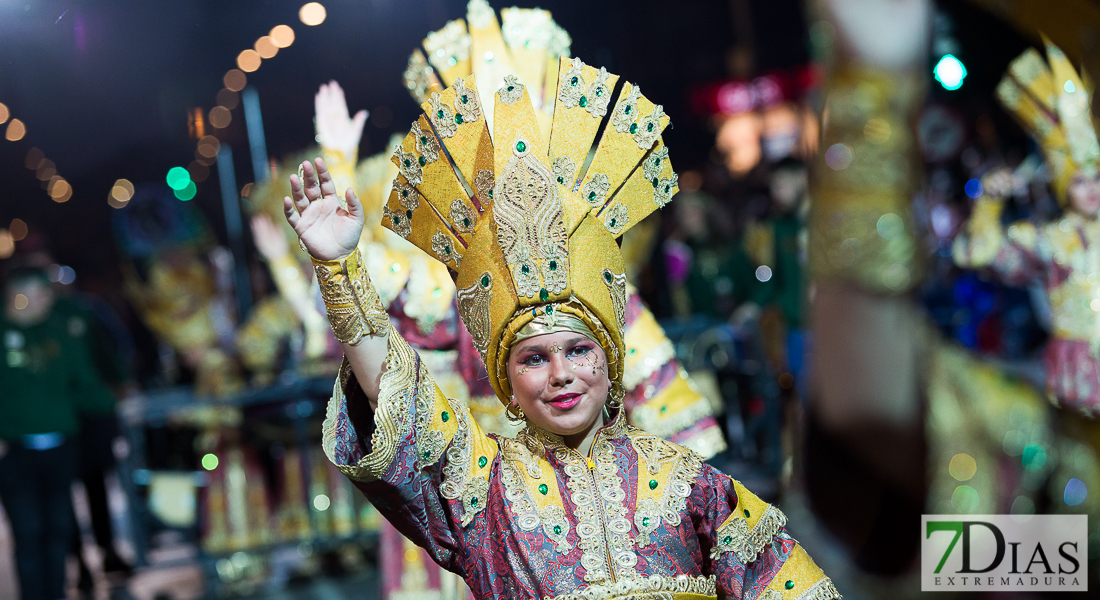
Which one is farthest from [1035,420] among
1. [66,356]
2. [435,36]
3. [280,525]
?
[66,356]

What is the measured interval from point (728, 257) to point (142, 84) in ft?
13.3

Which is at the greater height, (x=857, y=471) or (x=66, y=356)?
(x=66, y=356)

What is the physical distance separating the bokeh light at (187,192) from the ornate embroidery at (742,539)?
5.46 ft

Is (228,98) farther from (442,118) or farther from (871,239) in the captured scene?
(871,239)

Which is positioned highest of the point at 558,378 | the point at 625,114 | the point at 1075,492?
the point at 625,114

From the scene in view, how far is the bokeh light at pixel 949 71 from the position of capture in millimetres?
2751

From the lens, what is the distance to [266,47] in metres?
1.96

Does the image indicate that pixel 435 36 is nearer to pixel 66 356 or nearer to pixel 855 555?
pixel 855 555

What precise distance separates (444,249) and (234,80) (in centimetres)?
72

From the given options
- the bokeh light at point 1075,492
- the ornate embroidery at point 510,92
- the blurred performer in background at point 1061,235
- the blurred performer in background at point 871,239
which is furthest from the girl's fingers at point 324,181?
the bokeh light at point 1075,492

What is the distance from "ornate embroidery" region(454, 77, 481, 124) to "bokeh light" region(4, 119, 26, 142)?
1042 millimetres

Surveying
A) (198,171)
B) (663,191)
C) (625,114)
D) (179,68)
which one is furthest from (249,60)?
(663,191)

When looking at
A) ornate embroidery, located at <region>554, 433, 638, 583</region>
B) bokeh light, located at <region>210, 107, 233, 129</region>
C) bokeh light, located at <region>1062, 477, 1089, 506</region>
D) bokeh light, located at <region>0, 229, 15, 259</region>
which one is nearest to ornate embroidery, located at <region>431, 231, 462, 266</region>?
ornate embroidery, located at <region>554, 433, 638, 583</region>

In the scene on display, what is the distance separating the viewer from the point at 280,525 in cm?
471
